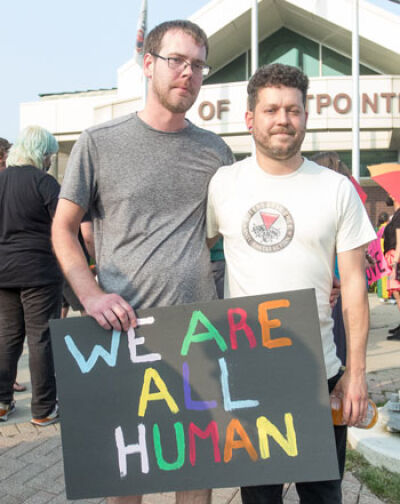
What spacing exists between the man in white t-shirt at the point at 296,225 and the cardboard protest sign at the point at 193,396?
174mm

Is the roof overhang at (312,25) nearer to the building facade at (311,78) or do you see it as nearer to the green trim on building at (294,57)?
the building facade at (311,78)

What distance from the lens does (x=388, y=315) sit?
873cm

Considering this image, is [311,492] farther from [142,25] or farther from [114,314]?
[142,25]

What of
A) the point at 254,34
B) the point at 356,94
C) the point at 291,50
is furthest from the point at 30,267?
the point at 291,50

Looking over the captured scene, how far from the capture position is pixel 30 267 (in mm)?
3787

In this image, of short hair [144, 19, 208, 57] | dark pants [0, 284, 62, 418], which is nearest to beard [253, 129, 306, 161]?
short hair [144, 19, 208, 57]

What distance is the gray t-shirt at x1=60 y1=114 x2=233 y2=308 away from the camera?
1918mm

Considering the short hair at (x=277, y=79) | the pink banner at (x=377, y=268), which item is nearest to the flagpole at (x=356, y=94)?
the pink banner at (x=377, y=268)

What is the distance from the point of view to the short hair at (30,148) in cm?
389

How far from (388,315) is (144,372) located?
7716 millimetres

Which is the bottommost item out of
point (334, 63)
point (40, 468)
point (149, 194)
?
point (40, 468)

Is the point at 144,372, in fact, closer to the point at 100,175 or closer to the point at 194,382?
the point at 194,382

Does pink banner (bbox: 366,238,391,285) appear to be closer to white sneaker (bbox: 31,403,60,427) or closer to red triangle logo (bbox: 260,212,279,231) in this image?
white sneaker (bbox: 31,403,60,427)

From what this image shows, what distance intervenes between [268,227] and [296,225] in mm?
94
